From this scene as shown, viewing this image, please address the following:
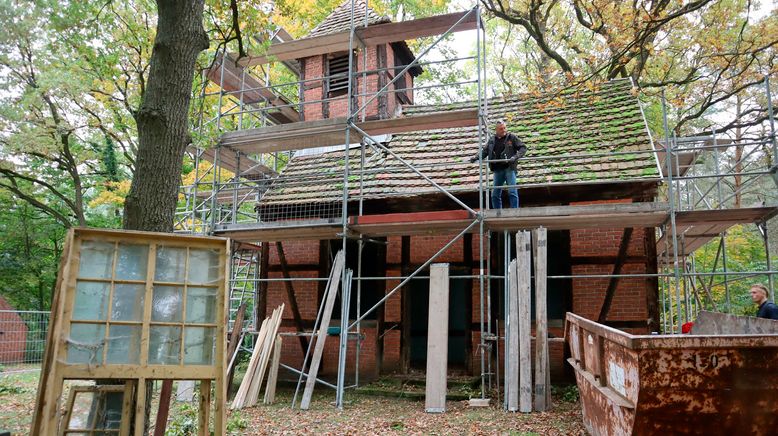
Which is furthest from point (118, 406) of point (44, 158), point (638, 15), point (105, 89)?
point (44, 158)

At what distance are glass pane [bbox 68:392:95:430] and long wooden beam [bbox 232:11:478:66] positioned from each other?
6.12 meters

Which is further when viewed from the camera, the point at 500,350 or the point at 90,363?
the point at 500,350

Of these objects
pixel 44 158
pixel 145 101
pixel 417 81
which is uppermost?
pixel 417 81

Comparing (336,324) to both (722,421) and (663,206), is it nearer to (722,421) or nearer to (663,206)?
(663,206)

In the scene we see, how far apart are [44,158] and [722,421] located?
20932 mm

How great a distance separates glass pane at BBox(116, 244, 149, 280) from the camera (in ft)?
14.9

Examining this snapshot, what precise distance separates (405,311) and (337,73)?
626cm

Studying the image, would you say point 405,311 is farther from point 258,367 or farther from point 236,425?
point 236,425

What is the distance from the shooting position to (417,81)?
23.8 meters

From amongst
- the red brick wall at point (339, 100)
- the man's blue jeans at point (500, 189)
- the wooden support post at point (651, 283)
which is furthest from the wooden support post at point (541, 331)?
the red brick wall at point (339, 100)

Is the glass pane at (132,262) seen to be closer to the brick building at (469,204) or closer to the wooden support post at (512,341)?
the brick building at (469,204)

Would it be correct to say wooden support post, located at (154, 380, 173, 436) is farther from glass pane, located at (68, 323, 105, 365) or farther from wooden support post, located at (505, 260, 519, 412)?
wooden support post, located at (505, 260, 519, 412)

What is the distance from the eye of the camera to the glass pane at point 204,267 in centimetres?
475

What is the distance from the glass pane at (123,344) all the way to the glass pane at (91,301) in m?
0.16
